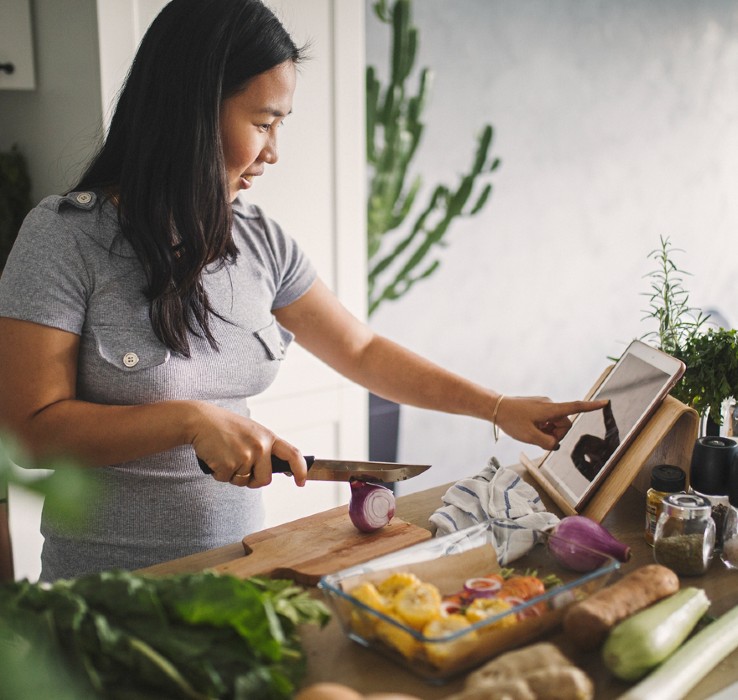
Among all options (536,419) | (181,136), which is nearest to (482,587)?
(536,419)

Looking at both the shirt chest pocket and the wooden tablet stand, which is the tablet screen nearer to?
the wooden tablet stand

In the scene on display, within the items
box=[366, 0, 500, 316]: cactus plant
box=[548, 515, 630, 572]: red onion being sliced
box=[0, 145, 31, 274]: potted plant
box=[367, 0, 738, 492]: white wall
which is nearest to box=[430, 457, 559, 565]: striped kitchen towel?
box=[548, 515, 630, 572]: red onion being sliced

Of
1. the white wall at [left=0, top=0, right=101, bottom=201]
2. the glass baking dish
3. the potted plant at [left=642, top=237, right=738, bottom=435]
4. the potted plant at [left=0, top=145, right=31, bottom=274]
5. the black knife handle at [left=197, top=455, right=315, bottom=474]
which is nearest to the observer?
the glass baking dish

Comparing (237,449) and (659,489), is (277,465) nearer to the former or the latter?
(237,449)

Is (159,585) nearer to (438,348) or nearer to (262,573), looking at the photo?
(262,573)

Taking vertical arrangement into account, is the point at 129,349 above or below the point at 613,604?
above

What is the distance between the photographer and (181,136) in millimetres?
1312

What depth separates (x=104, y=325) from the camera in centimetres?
129

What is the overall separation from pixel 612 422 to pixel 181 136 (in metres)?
0.81

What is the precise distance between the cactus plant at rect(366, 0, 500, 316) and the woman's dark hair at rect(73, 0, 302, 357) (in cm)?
187

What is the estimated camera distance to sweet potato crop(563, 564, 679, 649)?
34.9 inches

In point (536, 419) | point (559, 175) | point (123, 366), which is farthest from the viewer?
point (559, 175)

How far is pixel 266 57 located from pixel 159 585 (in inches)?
34.7

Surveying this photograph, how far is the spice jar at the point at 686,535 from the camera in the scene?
1.09 m
